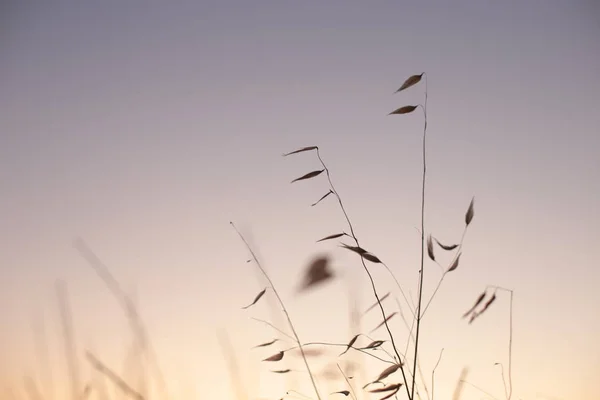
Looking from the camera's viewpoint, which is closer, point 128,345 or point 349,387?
point 349,387

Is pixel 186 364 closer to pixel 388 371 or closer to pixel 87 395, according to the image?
pixel 87 395

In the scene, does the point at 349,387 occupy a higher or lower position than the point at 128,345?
lower

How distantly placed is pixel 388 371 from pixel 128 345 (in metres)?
0.46

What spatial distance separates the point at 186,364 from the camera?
2.68 feet

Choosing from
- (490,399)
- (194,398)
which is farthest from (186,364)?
(490,399)

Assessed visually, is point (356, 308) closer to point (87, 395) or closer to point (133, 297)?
point (133, 297)

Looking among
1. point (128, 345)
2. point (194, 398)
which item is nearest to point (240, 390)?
point (194, 398)

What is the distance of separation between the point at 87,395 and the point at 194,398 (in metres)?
0.17

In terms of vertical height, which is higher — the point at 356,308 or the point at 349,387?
the point at 356,308

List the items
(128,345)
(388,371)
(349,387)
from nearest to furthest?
1. (388,371)
2. (349,387)
3. (128,345)

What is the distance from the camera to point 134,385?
2.36 feet

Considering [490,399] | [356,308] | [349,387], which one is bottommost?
[490,399]

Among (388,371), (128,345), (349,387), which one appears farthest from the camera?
(128,345)

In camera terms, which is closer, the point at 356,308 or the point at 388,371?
the point at 388,371
